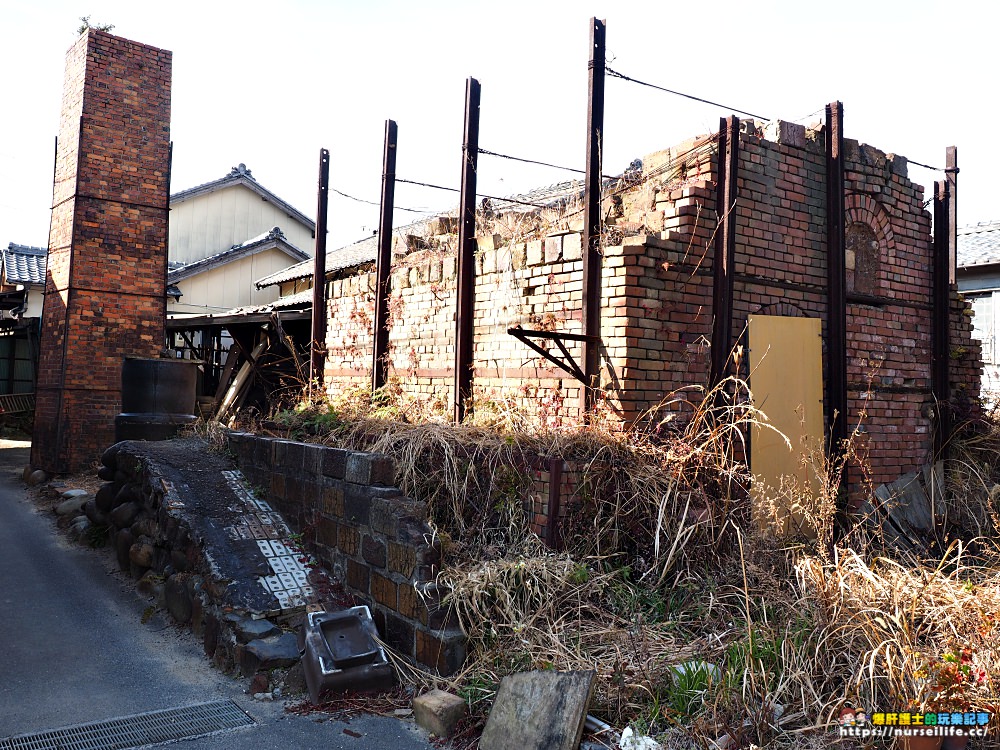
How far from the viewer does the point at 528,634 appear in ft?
14.4

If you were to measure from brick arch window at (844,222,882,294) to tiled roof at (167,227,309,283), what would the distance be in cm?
1784

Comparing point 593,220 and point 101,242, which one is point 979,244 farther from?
point 101,242

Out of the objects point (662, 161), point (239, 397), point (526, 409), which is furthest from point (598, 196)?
point (239, 397)

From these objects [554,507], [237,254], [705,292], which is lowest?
[554,507]

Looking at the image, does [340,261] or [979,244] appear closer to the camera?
[979,244]

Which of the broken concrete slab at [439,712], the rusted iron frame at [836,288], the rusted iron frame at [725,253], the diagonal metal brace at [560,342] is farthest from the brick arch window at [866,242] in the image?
the broken concrete slab at [439,712]

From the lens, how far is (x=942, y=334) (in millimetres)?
7387

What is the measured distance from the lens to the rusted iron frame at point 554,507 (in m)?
5.02

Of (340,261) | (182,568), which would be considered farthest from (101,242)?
(182,568)

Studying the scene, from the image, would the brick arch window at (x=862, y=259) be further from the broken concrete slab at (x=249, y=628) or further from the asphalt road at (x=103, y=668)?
the broken concrete slab at (x=249, y=628)

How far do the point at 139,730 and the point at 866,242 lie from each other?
6.80 m

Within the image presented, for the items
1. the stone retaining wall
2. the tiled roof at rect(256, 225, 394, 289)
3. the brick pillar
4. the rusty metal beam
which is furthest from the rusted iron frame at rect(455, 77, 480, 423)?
the brick pillar

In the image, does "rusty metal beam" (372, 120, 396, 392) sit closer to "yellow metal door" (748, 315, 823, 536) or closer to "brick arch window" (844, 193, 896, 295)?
"yellow metal door" (748, 315, 823, 536)

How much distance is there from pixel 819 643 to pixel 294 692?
305cm
